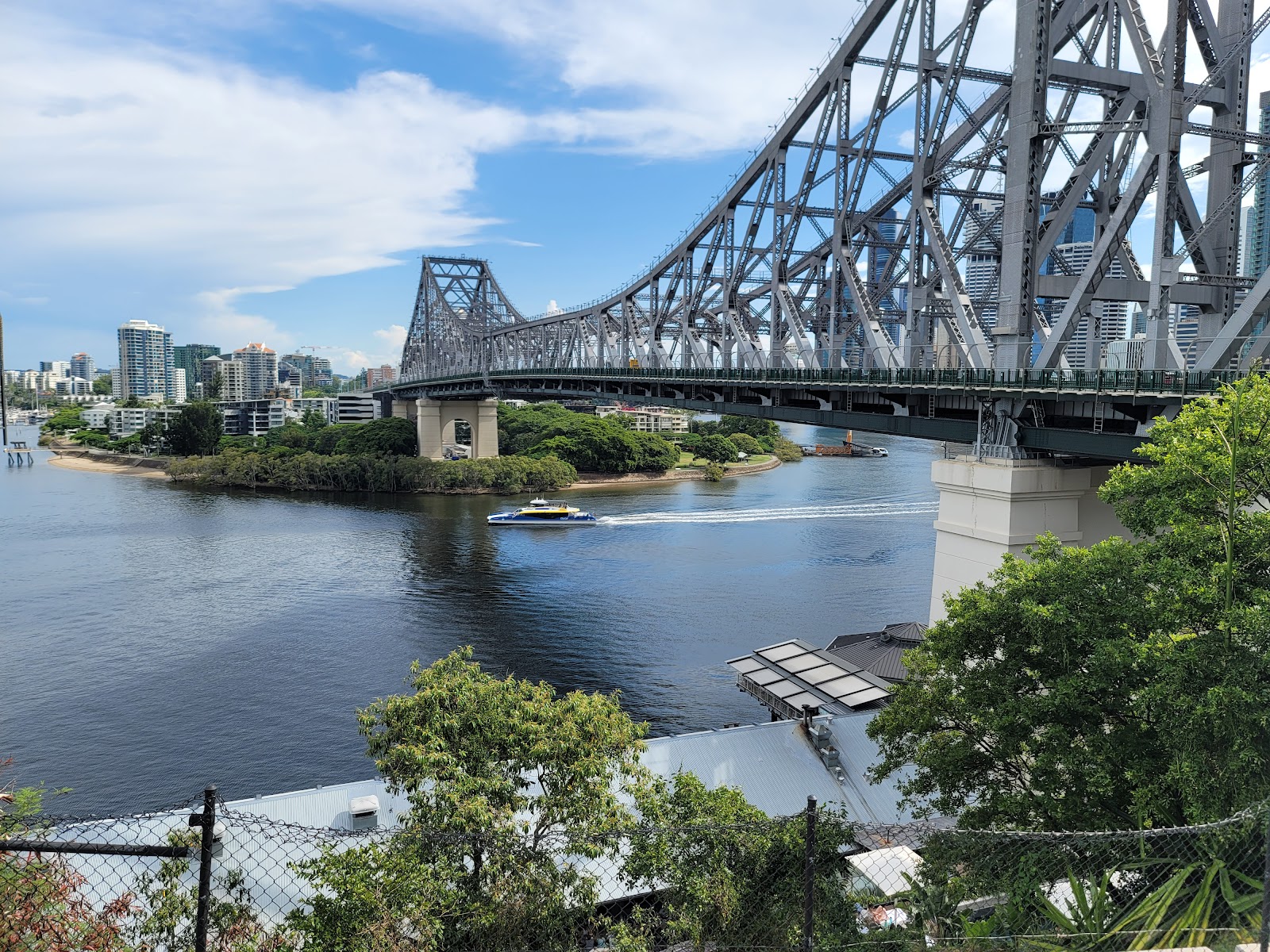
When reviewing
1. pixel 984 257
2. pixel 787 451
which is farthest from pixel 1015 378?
pixel 787 451

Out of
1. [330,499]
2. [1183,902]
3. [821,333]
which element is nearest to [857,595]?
[821,333]

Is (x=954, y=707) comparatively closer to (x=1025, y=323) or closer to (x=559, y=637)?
(x=1025, y=323)

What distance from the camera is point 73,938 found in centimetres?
574

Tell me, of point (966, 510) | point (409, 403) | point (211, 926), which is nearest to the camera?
point (211, 926)

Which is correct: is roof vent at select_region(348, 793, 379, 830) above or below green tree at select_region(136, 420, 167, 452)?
below

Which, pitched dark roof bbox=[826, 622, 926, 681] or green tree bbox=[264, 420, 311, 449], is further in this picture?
green tree bbox=[264, 420, 311, 449]

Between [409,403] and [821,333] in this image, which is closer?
[821,333]

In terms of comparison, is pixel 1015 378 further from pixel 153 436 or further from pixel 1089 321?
pixel 153 436

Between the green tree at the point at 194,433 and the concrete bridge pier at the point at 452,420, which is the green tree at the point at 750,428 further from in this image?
the green tree at the point at 194,433

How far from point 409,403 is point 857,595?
7359 centimetres

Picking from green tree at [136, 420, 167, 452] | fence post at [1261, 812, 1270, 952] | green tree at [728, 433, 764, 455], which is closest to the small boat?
green tree at [728, 433, 764, 455]

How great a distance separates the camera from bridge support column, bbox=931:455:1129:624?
16891 millimetres

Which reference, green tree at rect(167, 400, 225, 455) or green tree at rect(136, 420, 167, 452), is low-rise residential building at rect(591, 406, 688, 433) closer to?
green tree at rect(167, 400, 225, 455)

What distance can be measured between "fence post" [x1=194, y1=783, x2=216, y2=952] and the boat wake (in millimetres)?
47944
